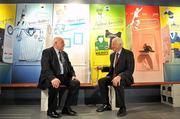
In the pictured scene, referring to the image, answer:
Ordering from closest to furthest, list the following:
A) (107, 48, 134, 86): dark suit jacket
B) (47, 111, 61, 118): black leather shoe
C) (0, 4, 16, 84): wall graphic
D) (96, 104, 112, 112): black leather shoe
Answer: (47, 111, 61, 118): black leather shoe → (107, 48, 134, 86): dark suit jacket → (96, 104, 112, 112): black leather shoe → (0, 4, 16, 84): wall graphic

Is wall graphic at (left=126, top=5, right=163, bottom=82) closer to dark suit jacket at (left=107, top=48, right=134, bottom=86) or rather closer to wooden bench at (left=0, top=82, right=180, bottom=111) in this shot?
wooden bench at (left=0, top=82, right=180, bottom=111)

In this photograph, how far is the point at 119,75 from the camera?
300 centimetres

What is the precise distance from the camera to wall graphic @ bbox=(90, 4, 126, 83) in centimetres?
405

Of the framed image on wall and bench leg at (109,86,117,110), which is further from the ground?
the framed image on wall

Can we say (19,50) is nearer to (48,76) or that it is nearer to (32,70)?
(32,70)

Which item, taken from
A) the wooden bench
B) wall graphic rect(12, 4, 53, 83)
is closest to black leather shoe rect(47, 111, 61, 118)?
the wooden bench

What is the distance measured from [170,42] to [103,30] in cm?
141

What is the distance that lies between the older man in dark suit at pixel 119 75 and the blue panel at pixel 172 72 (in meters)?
1.35

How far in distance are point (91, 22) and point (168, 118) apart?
235cm

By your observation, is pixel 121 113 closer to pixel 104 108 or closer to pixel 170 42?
pixel 104 108

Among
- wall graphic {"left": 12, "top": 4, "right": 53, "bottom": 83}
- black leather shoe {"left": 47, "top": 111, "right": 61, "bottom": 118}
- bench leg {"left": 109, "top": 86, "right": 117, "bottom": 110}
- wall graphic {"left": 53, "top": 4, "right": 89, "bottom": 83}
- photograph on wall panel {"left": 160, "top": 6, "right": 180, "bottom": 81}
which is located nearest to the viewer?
black leather shoe {"left": 47, "top": 111, "right": 61, "bottom": 118}

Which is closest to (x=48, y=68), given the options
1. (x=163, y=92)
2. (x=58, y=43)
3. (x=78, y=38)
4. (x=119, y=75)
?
(x=58, y=43)

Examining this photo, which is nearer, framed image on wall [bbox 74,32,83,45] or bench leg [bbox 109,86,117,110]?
bench leg [bbox 109,86,117,110]

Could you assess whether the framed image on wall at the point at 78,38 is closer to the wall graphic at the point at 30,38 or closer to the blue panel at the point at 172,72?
the wall graphic at the point at 30,38
